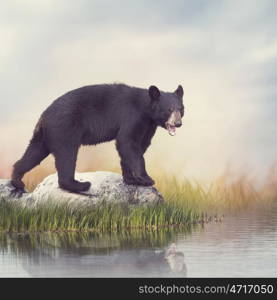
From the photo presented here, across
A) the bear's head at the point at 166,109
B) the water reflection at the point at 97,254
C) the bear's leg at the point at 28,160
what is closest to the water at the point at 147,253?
the water reflection at the point at 97,254

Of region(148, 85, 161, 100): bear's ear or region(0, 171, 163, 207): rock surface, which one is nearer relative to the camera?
region(148, 85, 161, 100): bear's ear

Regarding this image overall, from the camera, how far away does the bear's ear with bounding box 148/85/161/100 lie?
12523 millimetres

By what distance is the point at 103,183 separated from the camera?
1343 centimetres

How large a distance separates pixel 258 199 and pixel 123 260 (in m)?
9.74

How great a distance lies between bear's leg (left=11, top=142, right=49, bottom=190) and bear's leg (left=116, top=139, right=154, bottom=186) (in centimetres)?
177

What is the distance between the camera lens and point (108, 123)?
1304 centimetres

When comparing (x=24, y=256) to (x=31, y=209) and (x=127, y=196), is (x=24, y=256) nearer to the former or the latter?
(x=31, y=209)

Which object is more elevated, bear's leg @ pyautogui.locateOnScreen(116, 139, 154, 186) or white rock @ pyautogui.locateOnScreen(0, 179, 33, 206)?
bear's leg @ pyautogui.locateOnScreen(116, 139, 154, 186)

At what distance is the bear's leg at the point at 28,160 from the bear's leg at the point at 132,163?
1771 millimetres

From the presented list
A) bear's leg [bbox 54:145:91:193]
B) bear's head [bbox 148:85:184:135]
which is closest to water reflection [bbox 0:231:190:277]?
bear's leg [bbox 54:145:91:193]

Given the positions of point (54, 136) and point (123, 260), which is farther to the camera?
point (54, 136)

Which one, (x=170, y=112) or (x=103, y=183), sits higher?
(x=170, y=112)

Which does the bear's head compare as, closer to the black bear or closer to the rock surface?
the black bear

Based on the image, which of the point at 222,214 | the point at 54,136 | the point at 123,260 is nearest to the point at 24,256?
the point at 123,260
